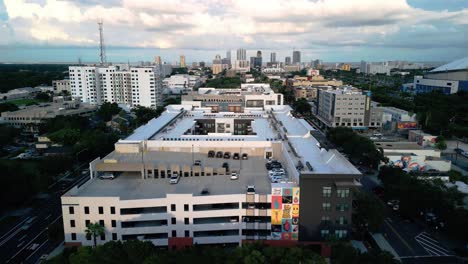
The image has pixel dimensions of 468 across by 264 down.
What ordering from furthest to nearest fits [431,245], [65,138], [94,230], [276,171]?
[65,138] < [276,171] < [431,245] < [94,230]

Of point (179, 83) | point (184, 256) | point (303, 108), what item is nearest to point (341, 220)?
point (184, 256)

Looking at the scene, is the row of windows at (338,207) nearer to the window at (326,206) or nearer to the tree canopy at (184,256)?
the window at (326,206)

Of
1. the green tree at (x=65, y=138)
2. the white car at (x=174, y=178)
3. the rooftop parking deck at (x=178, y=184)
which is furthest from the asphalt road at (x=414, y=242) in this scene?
the green tree at (x=65, y=138)

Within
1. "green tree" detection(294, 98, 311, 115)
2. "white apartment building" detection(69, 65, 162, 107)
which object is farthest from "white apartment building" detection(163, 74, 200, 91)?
"green tree" detection(294, 98, 311, 115)

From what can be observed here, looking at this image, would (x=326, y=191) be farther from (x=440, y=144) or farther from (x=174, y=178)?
(x=440, y=144)

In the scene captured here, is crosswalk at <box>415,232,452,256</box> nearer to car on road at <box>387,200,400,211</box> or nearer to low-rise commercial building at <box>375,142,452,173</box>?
car on road at <box>387,200,400,211</box>
